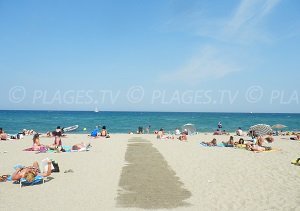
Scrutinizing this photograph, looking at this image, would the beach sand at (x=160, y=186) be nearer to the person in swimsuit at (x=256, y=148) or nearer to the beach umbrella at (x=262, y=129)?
the person in swimsuit at (x=256, y=148)

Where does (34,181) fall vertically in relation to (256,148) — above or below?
below

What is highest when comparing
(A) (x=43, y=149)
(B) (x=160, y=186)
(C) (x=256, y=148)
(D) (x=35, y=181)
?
(C) (x=256, y=148)

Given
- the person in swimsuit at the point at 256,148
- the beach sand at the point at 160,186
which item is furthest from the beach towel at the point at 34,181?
the person in swimsuit at the point at 256,148

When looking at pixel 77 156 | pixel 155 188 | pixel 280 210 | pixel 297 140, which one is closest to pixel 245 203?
pixel 280 210

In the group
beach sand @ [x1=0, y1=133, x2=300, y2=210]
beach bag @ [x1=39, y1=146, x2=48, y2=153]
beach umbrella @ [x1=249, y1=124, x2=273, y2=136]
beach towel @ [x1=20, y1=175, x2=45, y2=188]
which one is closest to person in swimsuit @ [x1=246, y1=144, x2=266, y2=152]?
beach sand @ [x1=0, y1=133, x2=300, y2=210]

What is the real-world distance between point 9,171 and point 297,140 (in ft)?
87.7

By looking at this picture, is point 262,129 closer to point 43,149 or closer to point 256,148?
point 256,148

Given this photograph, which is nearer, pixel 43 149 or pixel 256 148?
pixel 43 149

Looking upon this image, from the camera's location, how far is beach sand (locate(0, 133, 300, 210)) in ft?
27.9

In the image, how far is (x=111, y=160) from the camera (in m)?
16.3

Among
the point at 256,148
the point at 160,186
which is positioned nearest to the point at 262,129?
the point at 256,148

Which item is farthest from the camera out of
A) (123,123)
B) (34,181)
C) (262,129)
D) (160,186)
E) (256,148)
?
(123,123)

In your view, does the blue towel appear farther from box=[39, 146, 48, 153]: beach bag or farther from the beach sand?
box=[39, 146, 48, 153]: beach bag

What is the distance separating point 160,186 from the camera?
10586 mm
